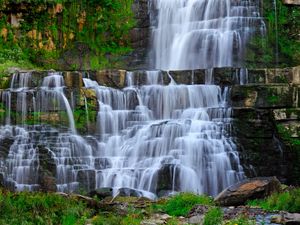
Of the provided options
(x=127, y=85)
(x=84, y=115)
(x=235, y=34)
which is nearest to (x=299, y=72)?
(x=235, y=34)

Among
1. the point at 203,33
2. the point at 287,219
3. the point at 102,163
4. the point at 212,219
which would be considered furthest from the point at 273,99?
the point at 212,219

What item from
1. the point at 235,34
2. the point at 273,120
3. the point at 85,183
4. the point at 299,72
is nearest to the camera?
the point at 85,183

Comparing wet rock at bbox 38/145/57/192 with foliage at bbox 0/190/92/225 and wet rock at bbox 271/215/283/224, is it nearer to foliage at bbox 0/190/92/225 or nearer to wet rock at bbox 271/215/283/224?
foliage at bbox 0/190/92/225

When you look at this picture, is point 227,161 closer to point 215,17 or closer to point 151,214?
point 151,214

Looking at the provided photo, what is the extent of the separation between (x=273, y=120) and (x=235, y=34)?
25.8ft

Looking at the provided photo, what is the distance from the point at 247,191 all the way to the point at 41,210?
5.38m

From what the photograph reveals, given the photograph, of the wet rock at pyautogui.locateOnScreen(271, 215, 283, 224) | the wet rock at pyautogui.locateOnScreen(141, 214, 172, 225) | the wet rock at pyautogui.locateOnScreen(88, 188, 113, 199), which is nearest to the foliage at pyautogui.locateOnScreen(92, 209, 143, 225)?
the wet rock at pyautogui.locateOnScreen(141, 214, 172, 225)

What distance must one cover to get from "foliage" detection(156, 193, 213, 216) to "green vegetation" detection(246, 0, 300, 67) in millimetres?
14654

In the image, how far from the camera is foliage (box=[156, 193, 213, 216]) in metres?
11.7

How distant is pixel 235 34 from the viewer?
25750 millimetres

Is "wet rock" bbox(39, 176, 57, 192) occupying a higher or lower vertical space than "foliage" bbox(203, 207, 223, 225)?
lower

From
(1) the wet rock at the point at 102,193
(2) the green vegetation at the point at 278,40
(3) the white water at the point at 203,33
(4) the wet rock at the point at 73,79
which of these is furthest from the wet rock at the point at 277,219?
(2) the green vegetation at the point at 278,40

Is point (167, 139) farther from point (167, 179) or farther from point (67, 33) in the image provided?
point (67, 33)

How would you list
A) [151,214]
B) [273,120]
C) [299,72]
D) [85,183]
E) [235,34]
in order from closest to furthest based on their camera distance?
[151,214], [85,183], [273,120], [299,72], [235,34]
